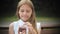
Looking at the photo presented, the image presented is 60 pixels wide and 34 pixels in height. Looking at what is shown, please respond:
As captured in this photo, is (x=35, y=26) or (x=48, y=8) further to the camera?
(x=48, y=8)

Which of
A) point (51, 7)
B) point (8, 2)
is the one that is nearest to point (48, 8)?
point (51, 7)

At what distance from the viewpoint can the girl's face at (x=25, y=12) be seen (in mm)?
756

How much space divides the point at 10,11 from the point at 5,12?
0.10ft

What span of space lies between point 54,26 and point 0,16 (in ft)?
1.06

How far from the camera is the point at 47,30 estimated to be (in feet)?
3.04

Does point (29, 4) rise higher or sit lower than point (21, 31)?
higher

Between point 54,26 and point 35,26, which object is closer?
point 35,26

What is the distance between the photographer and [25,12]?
2.51ft

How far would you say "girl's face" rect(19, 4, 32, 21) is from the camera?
2.48 feet

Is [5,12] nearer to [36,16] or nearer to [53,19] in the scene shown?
[36,16]

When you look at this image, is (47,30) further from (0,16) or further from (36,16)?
(0,16)

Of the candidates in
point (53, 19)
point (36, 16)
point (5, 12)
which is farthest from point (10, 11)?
point (53, 19)

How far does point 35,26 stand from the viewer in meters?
0.79

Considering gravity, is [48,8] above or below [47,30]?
above
